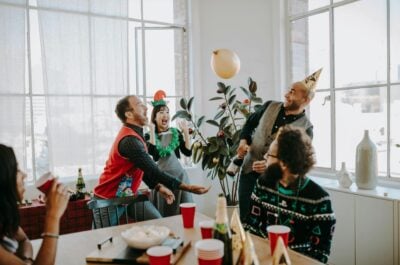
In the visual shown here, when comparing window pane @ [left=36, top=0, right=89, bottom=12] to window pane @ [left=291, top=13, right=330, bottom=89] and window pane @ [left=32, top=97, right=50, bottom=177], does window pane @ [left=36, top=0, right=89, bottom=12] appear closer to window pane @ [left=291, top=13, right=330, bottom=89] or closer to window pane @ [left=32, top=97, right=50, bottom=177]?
window pane @ [left=32, top=97, right=50, bottom=177]

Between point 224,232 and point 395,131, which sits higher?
point 395,131

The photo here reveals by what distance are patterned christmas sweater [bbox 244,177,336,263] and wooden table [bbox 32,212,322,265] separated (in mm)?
146

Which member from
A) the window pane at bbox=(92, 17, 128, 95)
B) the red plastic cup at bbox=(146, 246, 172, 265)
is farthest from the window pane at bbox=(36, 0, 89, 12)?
the red plastic cup at bbox=(146, 246, 172, 265)

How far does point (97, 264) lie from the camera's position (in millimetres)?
1478

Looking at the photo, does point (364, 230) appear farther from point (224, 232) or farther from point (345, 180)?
point (224, 232)

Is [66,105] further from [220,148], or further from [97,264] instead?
[97,264]

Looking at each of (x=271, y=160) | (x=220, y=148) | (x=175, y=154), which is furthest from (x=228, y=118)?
(x=271, y=160)

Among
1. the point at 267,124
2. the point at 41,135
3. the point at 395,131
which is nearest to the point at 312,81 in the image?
the point at 267,124

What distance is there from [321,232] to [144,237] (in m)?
0.75

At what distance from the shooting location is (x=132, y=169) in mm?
2410

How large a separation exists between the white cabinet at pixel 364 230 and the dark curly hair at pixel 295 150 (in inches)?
50.6

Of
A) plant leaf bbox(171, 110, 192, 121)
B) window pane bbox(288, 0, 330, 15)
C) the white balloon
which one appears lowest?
plant leaf bbox(171, 110, 192, 121)

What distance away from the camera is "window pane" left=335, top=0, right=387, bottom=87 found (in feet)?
10.5

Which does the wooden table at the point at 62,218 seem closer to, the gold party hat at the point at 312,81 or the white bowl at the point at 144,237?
the white bowl at the point at 144,237
